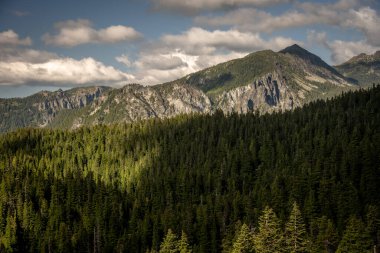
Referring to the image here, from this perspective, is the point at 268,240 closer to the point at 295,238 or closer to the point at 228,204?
the point at 295,238

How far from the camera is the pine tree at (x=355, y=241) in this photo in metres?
72.6

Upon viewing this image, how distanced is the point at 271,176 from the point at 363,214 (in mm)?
54952

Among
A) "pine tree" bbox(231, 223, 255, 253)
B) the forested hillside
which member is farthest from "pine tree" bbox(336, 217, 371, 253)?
"pine tree" bbox(231, 223, 255, 253)

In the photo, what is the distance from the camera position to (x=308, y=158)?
539 ft

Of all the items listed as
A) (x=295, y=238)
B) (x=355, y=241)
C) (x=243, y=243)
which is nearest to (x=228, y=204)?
(x=243, y=243)

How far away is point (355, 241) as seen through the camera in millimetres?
74625

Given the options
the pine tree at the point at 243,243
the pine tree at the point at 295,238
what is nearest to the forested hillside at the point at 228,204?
the pine tree at the point at 243,243

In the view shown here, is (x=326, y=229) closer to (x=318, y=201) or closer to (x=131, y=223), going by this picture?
(x=318, y=201)

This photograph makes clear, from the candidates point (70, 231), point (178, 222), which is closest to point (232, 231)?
point (178, 222)

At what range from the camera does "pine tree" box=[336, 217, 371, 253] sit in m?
72.6

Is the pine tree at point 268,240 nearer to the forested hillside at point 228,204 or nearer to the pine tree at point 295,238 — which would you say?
the forested hillside at point 228,204

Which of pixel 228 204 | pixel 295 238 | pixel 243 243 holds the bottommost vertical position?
pixel 228 204

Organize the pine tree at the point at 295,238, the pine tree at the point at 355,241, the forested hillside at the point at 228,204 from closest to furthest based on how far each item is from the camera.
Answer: the pine tree at the point at 355,241 < the pine tree at the point at 295,238 < the forested hillside at the point at 228,204

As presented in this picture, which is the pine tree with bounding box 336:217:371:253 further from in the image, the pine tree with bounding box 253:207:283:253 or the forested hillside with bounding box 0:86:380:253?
the pine tree with bounding box 253:207:283:253
